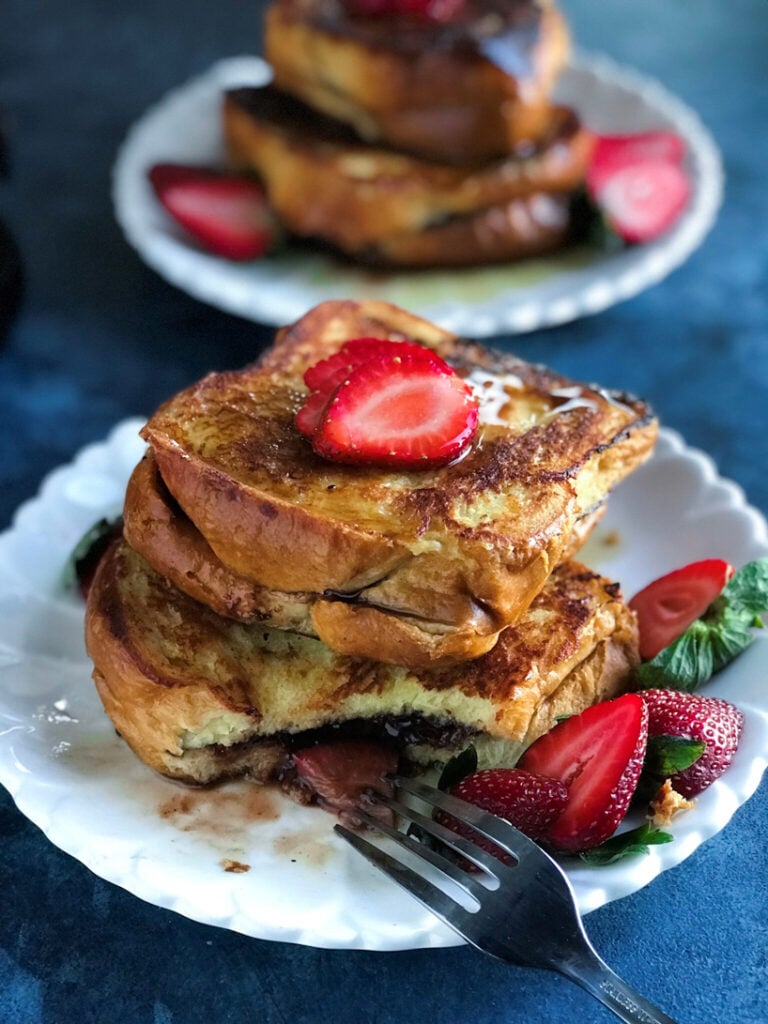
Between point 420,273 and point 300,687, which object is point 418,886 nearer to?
point 300,687

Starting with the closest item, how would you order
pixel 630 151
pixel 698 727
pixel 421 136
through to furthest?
1. pixel 698 727
2. pixel 421 136
3. pixel 630 151

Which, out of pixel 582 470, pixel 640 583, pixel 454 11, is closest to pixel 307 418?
pixel 582 470

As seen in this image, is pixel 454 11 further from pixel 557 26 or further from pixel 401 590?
pixel 401 590

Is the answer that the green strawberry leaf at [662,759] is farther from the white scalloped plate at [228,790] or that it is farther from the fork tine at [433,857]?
the fork tine at [433,857]

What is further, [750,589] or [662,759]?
[750,589]

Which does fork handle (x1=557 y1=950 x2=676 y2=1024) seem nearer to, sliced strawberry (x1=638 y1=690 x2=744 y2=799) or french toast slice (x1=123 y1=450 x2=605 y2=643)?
sliced strawberry (x1=638 y1=690 x2=744 y2=799)

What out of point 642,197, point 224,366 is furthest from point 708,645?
point 642,197

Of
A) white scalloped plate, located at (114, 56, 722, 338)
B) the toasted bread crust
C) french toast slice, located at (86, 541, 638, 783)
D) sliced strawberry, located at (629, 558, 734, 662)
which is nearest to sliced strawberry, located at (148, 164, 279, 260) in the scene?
white scalloped plate, located at (114, 56, 722, 338)
